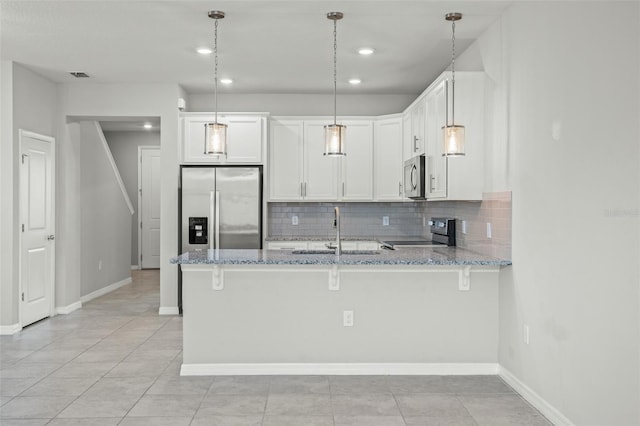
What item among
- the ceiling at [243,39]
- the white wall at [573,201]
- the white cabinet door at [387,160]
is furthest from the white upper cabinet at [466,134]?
the white cabinet door at [387,160]

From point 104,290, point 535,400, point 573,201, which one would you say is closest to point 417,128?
point 573,201

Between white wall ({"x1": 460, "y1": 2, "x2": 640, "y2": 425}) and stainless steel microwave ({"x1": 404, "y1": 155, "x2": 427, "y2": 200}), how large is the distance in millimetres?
1256

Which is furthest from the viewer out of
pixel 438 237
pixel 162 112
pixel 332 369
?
pixel 162 112

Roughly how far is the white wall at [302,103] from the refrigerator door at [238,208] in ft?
3.28

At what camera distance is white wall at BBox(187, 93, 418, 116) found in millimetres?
7227

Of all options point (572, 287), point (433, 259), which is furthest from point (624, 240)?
point (433, 259)

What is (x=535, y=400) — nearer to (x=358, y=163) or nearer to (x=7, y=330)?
(x=358, y=163)

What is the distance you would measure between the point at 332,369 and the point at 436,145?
2081 mm

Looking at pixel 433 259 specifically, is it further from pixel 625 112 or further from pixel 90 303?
pixel 90 303

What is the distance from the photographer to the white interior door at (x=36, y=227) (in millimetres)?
6055

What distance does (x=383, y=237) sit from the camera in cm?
709

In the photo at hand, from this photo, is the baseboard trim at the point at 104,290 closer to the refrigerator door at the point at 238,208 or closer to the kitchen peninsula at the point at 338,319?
the refrigerator door at the point at 238,208

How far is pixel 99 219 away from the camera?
8.12 metres

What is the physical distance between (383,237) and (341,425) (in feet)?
12.8
